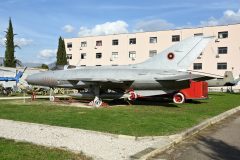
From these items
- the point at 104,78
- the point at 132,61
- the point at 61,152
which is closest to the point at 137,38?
the point at 132,61

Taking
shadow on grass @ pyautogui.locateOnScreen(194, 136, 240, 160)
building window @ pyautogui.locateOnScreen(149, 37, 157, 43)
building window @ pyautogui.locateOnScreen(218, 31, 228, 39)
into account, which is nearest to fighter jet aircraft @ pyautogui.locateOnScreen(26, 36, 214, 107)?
shadow on grass @ pyautogui.locateOnScreen(194, 136, 240, 160)

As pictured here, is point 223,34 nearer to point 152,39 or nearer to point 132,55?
point 152,39

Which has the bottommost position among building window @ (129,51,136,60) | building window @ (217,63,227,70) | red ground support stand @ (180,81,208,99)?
red ground support stand @ (180,81,208,99)

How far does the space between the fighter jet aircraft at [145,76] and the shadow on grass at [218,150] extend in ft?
36.4

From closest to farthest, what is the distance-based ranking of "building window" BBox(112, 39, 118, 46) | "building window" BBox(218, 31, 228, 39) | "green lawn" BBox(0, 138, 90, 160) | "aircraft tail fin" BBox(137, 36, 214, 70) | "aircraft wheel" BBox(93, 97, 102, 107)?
"green lawn" BBox(0, 138, 90, 160), "aircraft wheel" BBox(93, 97, 102, 107), "aircraft tail fin" BBox(137, 36, 214, 70), "building window" BBox(218, 31, 228, 39), "building window" BBox(112, 39, 118, 46)

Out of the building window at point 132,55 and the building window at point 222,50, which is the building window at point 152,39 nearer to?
the building window at point 132,55

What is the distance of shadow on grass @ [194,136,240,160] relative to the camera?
9436mm

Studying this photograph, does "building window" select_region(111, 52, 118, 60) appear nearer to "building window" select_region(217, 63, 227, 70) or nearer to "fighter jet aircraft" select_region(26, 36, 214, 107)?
"building window" select_region(217, 63, 227, 70)

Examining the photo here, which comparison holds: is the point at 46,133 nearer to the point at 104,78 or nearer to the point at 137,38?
the point at 104,78

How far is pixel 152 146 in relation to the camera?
9789 mm

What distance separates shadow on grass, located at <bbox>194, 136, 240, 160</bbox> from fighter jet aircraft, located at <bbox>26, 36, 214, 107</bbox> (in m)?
11.1

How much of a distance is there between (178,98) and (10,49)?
47.0 meters

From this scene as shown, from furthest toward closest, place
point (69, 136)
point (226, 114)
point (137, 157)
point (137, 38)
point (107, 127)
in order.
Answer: point (137, 38), point (226, 114), point (107, 127), point (69, 136), point (137, 157)

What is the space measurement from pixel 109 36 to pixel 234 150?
6516 cm
